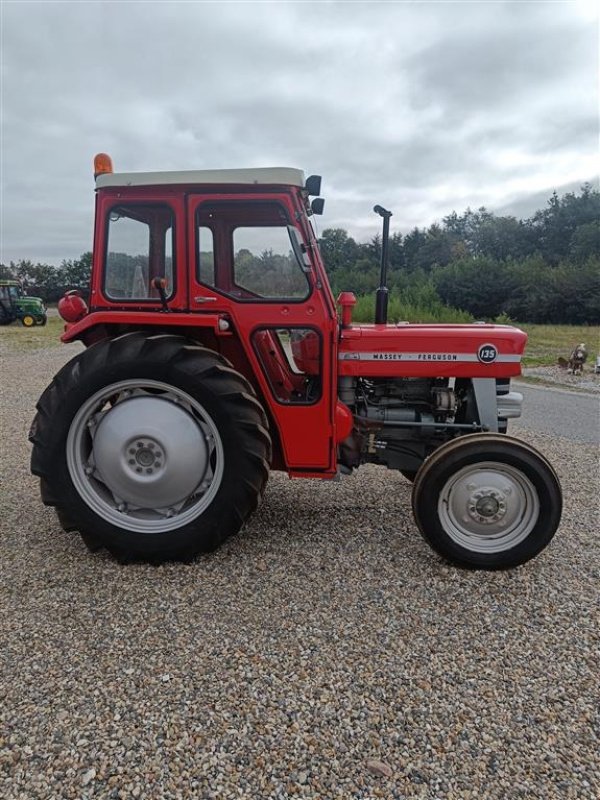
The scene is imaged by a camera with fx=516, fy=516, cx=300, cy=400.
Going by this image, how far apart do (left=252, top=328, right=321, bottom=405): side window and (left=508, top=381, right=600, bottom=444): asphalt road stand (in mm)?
4467

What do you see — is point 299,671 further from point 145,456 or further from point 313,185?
point 313,185

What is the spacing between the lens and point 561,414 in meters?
7.93

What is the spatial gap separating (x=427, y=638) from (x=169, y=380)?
189 cm

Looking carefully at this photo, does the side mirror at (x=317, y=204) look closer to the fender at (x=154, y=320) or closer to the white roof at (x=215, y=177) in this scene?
the white roof at (x=215, y=177)

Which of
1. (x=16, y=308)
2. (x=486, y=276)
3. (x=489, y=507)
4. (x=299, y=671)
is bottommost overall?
(x=299, y=671)

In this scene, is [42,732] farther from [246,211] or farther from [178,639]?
[246,211]

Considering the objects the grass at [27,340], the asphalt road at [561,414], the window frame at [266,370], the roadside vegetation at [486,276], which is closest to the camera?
the window frame at [266,370]

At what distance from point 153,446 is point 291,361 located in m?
1.08

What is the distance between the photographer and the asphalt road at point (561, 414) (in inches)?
268

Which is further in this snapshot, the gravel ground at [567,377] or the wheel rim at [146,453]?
the gravel ground at [567,377]

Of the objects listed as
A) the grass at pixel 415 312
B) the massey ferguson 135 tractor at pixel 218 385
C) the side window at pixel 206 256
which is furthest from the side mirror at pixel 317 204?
the grass at pixel 415 312

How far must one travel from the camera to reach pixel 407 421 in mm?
3520

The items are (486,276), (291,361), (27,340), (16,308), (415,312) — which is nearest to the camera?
(291,361)

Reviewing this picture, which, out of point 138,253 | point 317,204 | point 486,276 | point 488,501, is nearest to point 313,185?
point 317,204
